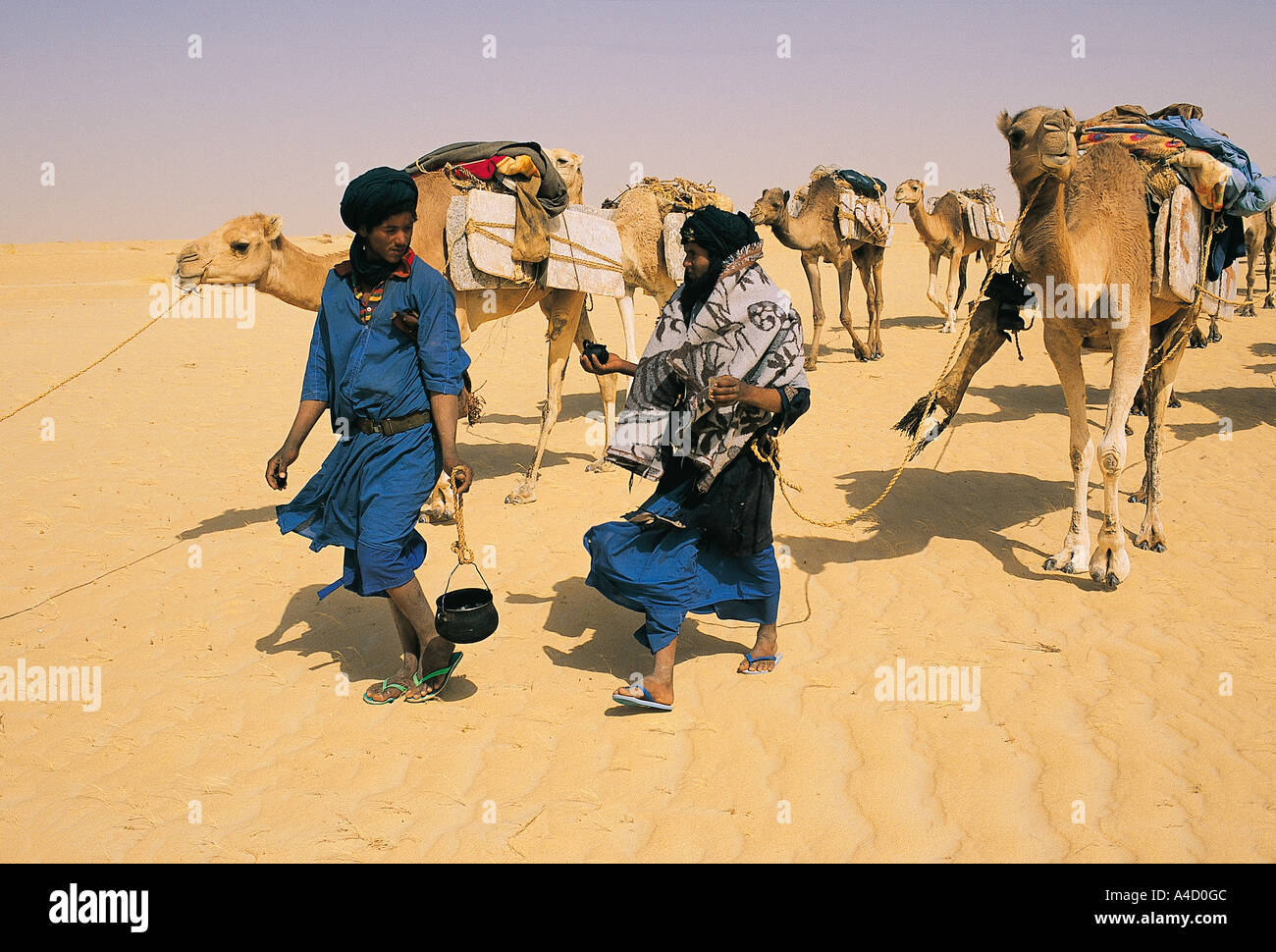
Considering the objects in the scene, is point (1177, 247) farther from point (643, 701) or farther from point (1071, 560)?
point (643, 701)

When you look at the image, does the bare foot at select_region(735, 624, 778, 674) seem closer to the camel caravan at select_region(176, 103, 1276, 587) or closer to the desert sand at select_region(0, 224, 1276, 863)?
the desert sand at select_region(0, 224, 1276, 863)

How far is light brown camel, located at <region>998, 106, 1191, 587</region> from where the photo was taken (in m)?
5.56

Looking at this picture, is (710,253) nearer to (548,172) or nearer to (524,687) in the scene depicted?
(524,687)

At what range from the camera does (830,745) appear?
160 inches

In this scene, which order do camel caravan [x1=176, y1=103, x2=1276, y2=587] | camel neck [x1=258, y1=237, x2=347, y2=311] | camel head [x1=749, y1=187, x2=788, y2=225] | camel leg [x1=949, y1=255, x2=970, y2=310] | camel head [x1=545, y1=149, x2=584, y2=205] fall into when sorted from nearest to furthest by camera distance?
camel caravan [x1=176, y1=103, x2=1276, y2=587] < camel neck [x1=258, y1=237, x2=347, y2=311] < camel head [x1=545, y1=149, x2=584, y2=205] < camel head [x1=749, y1=187, x2=788, y2=225] < camel leg [x1=949, y1=255, x2=970, y2=310]

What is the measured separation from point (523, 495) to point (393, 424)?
11.7ft

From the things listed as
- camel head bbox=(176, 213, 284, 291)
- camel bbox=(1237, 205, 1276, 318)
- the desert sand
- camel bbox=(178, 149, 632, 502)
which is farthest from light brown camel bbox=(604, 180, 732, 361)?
camel bbox=(1237, 205, 1276, 318)

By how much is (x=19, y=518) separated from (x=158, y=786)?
4580 millimetres

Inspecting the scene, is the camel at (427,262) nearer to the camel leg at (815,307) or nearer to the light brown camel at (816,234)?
the light brown camel at (816,234)

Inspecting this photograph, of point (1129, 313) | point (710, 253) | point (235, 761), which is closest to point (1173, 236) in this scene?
point (1129, 313)

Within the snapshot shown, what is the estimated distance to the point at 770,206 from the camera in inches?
515

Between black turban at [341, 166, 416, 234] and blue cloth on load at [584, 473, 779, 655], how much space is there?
5.62 feet

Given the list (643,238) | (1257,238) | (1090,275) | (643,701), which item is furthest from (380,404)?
(1257,238)

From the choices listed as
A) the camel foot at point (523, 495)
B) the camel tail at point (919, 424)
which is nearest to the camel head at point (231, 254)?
the camel foot at point (523, 495)
